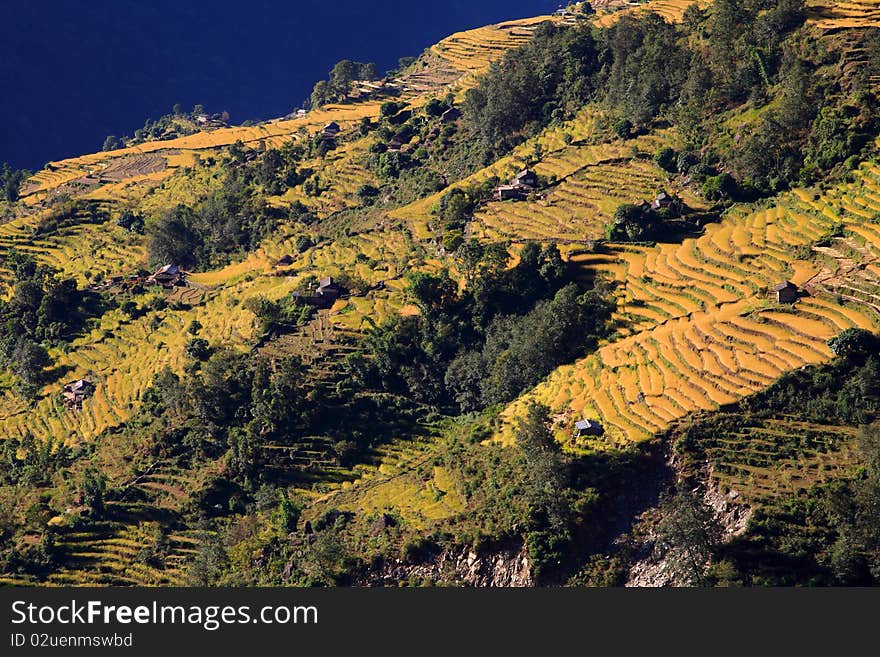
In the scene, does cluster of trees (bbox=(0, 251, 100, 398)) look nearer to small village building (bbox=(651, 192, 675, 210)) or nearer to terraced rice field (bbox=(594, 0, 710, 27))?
small village building (bbox=(651, 192, 675, 210))

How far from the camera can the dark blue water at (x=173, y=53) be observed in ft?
432

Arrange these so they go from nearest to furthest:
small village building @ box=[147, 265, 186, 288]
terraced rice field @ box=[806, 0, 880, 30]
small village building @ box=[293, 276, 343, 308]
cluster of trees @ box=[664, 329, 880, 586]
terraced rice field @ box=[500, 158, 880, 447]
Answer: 1. cluster of trees @ box=[664, 329, 880, 586]
2. terraced rice field @ box=[500, 158, 880, 447]
3. small village building @ box=[293, 276, 343, 308]
4. terraced rice field @ box=[806, 0, 880, 30]
5. small village building @ box=[147, 265, 186, 288]

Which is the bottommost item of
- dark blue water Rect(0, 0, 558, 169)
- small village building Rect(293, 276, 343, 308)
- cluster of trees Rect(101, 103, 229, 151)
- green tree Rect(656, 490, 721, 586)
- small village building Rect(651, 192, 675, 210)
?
green tree Rect(656, 490, 721, 586)

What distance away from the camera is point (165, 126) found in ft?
372

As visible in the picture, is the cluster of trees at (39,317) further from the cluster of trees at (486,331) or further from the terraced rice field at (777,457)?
the terraced rice field at (777,457)

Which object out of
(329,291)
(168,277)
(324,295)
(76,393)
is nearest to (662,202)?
(329,291)

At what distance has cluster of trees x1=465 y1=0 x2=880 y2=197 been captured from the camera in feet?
174

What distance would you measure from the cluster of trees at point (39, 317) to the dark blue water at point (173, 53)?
65.1 meters

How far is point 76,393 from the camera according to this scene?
190ft

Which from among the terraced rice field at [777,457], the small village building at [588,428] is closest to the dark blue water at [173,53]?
the small village building at [588,428]

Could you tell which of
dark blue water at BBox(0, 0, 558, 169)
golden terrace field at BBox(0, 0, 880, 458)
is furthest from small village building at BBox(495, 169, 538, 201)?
dark blue water at BBox(0, 0, 558, 169)

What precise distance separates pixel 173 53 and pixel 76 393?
105 m

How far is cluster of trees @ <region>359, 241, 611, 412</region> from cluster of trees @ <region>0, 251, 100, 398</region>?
87.0 feet

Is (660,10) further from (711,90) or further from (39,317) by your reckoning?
(39,317)
